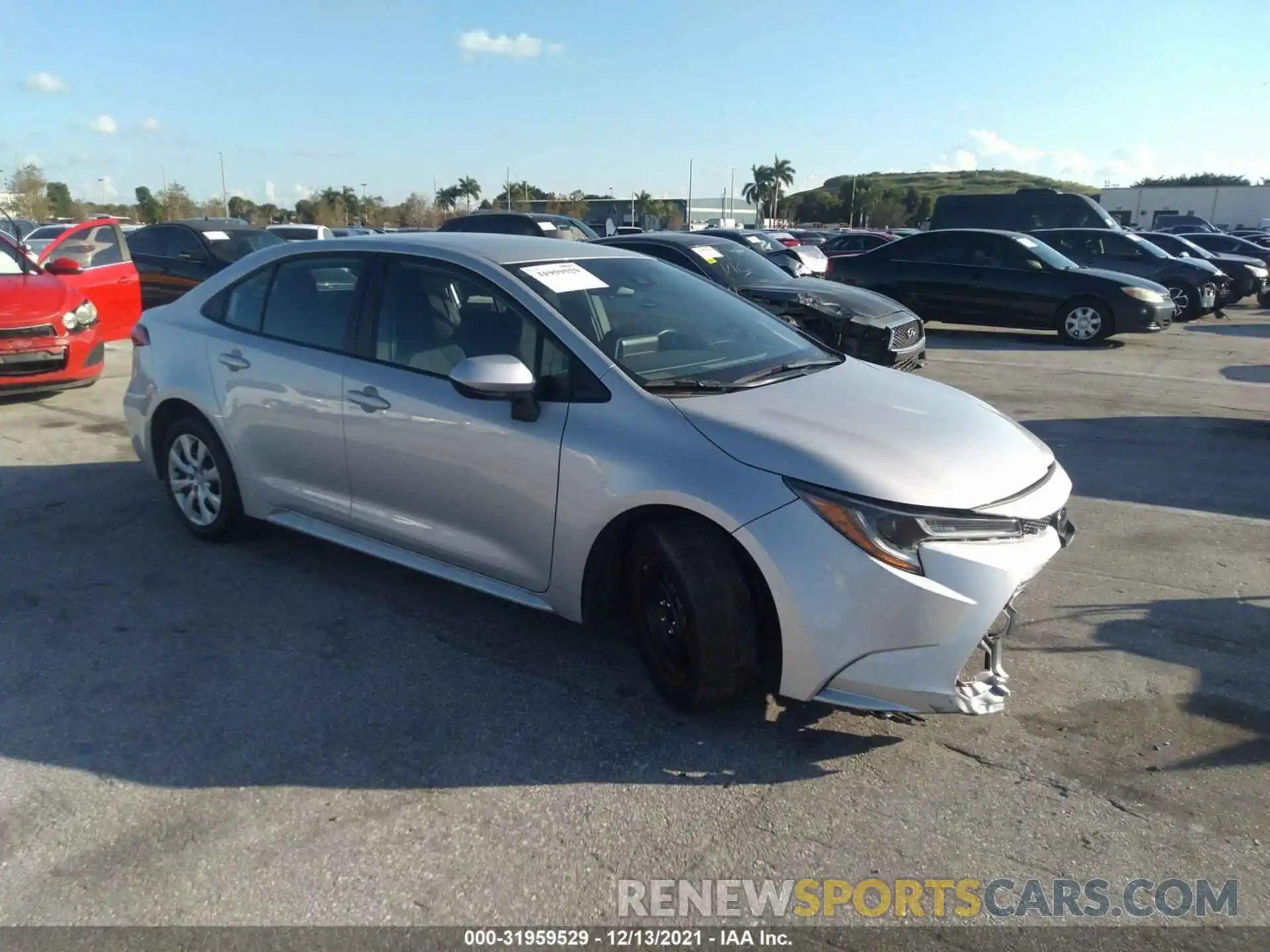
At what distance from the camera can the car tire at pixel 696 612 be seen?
314cm

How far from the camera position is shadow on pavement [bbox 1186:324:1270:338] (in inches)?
600

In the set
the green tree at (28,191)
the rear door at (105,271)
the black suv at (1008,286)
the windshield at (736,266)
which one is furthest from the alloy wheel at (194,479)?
the green tree at (28,191)

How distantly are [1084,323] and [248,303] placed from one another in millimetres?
11931

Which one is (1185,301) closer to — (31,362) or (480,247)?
(480,247)

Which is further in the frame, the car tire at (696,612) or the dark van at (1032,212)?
the dark van at (1032,212)

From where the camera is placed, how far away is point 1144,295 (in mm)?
13078

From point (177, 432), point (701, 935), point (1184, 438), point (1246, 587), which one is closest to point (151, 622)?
point (177, 432)

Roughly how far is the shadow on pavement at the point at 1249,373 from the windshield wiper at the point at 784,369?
28.4ft

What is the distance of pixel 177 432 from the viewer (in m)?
5.10

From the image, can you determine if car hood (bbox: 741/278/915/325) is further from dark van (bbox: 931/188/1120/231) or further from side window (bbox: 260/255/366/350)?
dark van (bbox: 931/188/1120/231)

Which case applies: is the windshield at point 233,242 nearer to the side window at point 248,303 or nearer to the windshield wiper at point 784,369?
the side window at point 248,303

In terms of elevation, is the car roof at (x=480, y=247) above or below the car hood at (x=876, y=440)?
above

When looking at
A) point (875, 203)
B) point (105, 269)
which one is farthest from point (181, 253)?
point (875, 203)

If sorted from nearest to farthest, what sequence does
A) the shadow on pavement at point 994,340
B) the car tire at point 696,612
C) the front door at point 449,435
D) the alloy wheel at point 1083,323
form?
the car tire at point 696,612 < the front door at point 449,435 < the alloy wheel at point 1083,323 < the shadow on pavement at point 994,340
